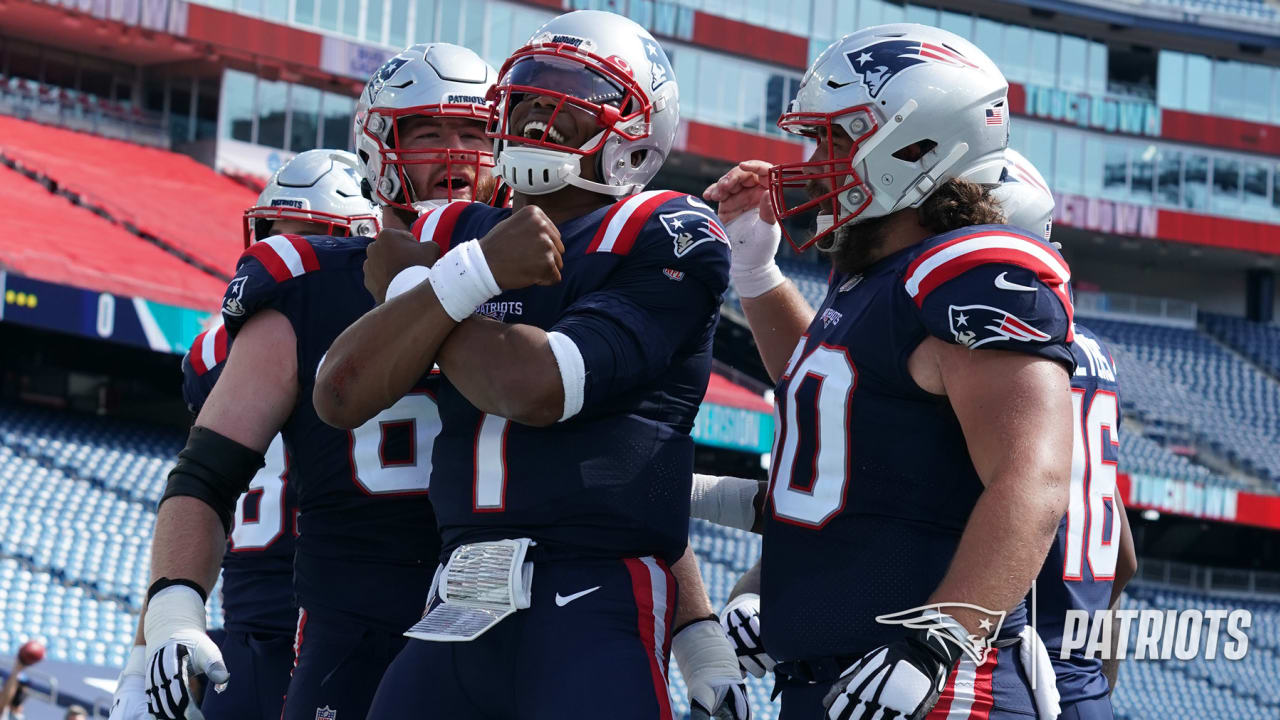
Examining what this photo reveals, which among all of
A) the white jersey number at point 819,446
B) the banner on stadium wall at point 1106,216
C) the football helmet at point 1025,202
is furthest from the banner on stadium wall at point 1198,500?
the white jersey number at point 819,446

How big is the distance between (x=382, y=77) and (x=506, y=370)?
4.69 feet

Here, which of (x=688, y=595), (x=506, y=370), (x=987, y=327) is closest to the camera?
(x=987, y=327)

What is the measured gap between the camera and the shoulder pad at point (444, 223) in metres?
2.94

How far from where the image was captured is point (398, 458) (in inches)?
128

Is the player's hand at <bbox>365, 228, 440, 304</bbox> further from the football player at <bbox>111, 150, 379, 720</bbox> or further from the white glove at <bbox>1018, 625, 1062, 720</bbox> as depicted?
the white glove at <bbox>1018, 625, 1062, 720</bbox>

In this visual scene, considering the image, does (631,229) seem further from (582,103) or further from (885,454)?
(885,454)

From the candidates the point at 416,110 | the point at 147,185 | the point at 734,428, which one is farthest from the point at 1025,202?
the point at 147,185

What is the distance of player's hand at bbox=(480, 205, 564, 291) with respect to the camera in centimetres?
255

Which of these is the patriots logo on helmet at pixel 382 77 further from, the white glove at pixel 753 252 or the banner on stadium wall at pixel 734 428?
the banner on stadium wall at pixel 734 428

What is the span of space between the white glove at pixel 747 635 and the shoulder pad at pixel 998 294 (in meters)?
0.97

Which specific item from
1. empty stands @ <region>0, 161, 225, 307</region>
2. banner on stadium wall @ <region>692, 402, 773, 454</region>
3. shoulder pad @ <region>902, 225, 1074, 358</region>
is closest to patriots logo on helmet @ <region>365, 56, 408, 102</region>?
shoulder pad @ <region>902, 225, 1074, 358</region>

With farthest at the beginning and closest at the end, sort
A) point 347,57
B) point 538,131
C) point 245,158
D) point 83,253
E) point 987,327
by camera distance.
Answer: point 245,158 < point 347,57 < point 83,253 < point 538,131 < point 987,327

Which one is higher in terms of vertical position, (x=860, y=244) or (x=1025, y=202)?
(x=1025, y=202)

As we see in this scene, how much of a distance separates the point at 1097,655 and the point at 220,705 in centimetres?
224
